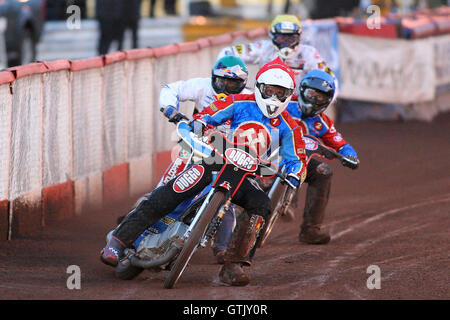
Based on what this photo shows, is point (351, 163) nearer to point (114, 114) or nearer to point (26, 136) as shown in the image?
point (26, 136)

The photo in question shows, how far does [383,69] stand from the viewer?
19000 millimetres

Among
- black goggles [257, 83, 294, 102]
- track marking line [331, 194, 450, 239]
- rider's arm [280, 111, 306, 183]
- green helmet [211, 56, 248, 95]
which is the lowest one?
track marking line [331, 194, 450, 239]

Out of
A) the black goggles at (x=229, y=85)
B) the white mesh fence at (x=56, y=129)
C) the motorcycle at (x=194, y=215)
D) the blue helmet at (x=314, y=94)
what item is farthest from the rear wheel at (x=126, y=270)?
the blue helmet at (x=314, y=94)

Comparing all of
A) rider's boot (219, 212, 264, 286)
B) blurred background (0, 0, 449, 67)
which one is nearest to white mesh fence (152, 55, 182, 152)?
blurred background (0, 0, 449, 67)

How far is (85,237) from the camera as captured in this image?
10.6 meters

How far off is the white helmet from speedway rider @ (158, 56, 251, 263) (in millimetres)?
627

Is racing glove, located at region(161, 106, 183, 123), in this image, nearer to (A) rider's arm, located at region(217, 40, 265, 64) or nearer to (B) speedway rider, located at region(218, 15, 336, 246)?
(B) speedway rider, located at region(218, 15, 336, 246)

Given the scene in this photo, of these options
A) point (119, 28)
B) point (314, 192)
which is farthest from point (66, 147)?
point (119, 28)

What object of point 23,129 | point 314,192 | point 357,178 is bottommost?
point 357,178

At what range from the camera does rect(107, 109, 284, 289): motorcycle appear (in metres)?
8.12

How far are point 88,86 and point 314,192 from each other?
2714mm
